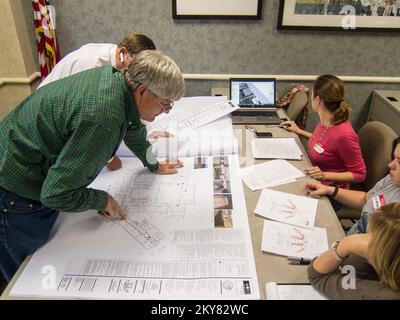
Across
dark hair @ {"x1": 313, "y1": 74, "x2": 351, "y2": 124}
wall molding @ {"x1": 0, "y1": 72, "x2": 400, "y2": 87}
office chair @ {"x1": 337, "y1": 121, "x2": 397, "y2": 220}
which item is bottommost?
office chair @ {"x1": 337, "y1": 121, "x2": 397, "y2": 220}

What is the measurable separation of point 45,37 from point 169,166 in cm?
146

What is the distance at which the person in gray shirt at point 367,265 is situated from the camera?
709 millimetres

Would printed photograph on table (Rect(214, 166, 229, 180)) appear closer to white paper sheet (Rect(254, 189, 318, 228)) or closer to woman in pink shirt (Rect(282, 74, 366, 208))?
white paper sheet (Rect(254, 189, 318, 228))

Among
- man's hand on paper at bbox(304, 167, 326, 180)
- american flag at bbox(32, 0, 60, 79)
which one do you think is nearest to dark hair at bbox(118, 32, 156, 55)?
man's hand on paper at bbox(304, 167, 326, 180)

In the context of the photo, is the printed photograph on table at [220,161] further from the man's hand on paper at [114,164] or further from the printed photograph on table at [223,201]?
the man's hand on paper at [114,164]

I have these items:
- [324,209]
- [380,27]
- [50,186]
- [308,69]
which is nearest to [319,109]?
[324,209]

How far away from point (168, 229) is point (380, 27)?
2035 millimetres

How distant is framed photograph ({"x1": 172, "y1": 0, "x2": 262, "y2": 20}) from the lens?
209 cm

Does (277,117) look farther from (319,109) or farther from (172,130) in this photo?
(172,130)

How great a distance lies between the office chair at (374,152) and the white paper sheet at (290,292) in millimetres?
833

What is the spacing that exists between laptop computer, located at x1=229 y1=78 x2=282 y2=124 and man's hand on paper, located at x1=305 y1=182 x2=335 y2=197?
71 cm

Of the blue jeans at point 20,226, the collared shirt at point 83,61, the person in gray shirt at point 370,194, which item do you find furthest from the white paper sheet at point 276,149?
the blue jeans at point 20,226

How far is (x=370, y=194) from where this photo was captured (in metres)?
1.22

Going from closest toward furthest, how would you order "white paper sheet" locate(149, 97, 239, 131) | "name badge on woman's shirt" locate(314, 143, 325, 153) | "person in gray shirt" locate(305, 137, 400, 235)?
"person in gray shirt" locate(305, 137, 400, 235) → "name badge on woman's shirt" locate(314, 143, 325, 153) → "white paper sheet" locate(149, 97, 239, 131)
